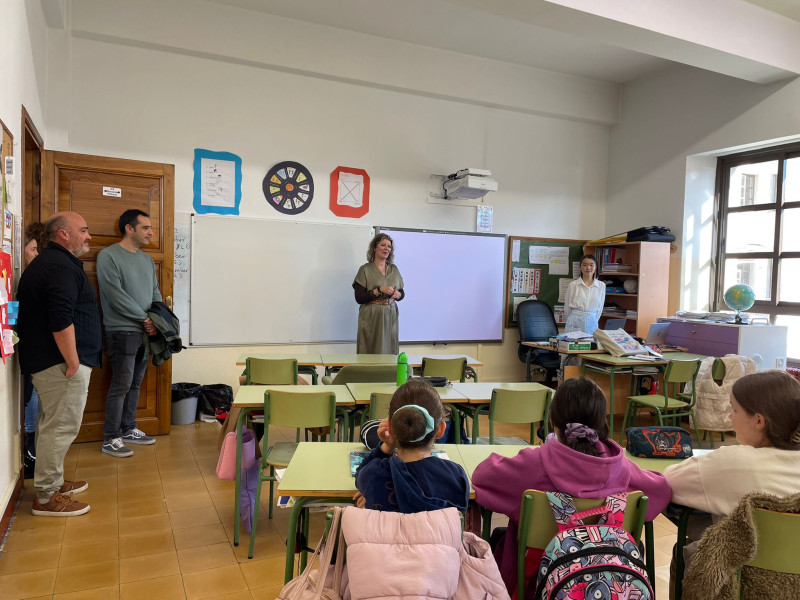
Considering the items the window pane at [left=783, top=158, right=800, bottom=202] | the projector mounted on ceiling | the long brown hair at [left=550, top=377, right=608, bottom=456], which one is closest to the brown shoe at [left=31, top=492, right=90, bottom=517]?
the long brown hair at [left=550, top=377, right=608, bottom=456]

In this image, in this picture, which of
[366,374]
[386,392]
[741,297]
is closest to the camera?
[386,392]

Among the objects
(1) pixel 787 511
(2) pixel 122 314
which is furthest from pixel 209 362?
(1) pixel 787 511

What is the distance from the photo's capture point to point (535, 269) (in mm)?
6602

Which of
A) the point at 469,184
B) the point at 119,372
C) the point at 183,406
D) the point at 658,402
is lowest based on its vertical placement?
the point at 183,406

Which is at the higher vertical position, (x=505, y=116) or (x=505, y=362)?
(x=505, y=116)

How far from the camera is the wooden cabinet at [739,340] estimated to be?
472 cm

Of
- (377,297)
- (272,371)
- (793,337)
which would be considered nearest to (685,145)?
(793,337)

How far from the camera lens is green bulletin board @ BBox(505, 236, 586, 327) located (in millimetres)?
6461

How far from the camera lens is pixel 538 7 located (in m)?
3.79

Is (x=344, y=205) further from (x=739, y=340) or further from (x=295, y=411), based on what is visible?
(x=739, y=340)

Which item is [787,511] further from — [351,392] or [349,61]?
[349,61]

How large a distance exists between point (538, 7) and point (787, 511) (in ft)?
11.5

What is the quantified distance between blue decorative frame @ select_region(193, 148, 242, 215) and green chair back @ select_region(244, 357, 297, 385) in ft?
6.73

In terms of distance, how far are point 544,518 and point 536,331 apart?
16.1 ft
